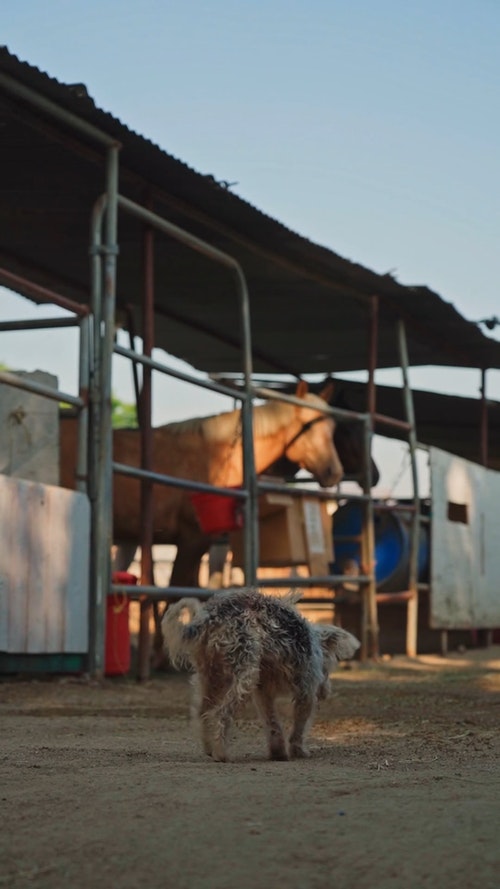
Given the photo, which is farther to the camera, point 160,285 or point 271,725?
point 160,285

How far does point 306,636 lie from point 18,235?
23.3 feet

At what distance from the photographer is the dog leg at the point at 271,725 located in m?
5.38

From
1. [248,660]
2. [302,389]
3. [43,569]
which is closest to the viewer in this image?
[248,660]

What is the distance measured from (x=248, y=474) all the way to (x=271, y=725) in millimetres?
6317

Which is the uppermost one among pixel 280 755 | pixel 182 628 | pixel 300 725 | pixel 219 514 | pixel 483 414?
pixel 483 414

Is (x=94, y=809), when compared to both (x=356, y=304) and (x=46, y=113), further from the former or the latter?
(x=356, y=304)

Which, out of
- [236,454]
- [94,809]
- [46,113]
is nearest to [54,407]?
[46,113]

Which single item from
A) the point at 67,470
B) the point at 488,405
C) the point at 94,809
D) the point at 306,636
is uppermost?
the point at 488,405

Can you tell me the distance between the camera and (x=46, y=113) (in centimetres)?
906

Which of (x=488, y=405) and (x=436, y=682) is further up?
(x=488, y=405)

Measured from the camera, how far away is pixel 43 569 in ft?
29.3

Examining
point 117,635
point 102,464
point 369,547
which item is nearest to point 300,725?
point 102,464

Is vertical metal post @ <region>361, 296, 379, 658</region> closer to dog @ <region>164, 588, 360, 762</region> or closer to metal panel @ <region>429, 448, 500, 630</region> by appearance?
metal panel @ <region>429, 448, 500, 630</region>

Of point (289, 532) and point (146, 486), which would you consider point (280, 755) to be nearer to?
point (146, 486)
